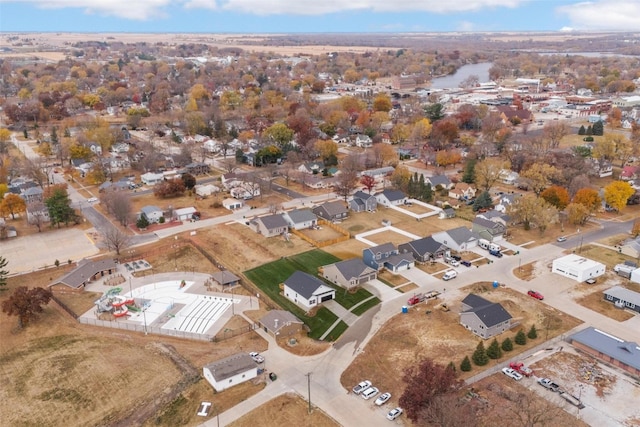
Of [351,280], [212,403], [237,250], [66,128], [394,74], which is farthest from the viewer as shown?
[394,74]

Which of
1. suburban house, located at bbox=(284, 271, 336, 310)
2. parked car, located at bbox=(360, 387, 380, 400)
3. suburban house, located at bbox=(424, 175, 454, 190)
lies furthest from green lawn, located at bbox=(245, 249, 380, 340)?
suburban house, located at bbox=(424, 175, 454, 190)

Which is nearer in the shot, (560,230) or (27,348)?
(27,348)

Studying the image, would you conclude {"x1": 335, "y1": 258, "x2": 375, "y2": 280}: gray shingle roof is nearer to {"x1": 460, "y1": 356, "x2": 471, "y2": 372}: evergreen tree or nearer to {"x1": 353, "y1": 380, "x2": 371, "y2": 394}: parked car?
{"x1": 353, "y1": 380, "x2": 371, "y2": 394}: parked car

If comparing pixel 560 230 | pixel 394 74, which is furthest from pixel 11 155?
pixel 394 74

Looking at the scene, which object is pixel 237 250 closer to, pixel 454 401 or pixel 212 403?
pixel 212 403

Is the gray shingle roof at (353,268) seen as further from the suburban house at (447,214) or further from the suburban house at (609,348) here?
the suburban house at (447,214)

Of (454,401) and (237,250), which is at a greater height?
(454,401)

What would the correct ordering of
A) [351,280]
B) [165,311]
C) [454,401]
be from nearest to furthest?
[454,401]
[165,311]
[351,280]

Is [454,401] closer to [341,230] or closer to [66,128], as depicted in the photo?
[341,230]
